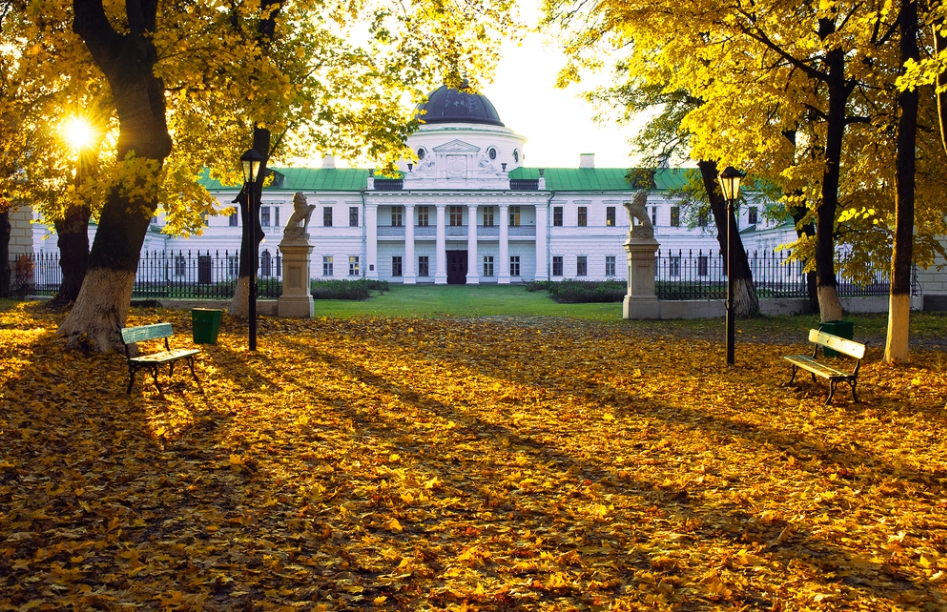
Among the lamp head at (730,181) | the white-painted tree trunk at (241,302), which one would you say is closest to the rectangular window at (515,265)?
the white-painted tree trunk at (241,302)

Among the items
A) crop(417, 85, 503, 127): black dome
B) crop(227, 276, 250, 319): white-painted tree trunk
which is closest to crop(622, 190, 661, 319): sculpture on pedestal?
crop(227, 276, 250, 319): white-painted tree trunk

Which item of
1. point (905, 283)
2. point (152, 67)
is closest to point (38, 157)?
point (152, 67)

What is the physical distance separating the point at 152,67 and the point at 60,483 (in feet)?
25.9

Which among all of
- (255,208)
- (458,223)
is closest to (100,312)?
(255,208)

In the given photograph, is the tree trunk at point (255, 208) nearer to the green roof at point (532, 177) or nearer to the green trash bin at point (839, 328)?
the green trash bin at point (839, 328)

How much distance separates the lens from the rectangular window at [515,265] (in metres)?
61.1

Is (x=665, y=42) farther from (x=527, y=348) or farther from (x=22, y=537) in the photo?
(x=22, y=537)

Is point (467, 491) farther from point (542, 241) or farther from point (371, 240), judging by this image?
point (371, 240)

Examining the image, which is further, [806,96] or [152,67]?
[806,96]

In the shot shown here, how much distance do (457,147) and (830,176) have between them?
155 ft

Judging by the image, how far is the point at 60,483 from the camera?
557 cm

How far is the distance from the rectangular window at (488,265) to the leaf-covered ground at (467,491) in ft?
166

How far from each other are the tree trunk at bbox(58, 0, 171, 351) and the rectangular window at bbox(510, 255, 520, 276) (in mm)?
49815

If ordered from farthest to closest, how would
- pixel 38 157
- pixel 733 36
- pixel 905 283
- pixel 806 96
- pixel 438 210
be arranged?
1. pixel 438 210
2. pixel 38 157
3. pixel 806 96
4. pixel 733 36
5. pixel 905 283
